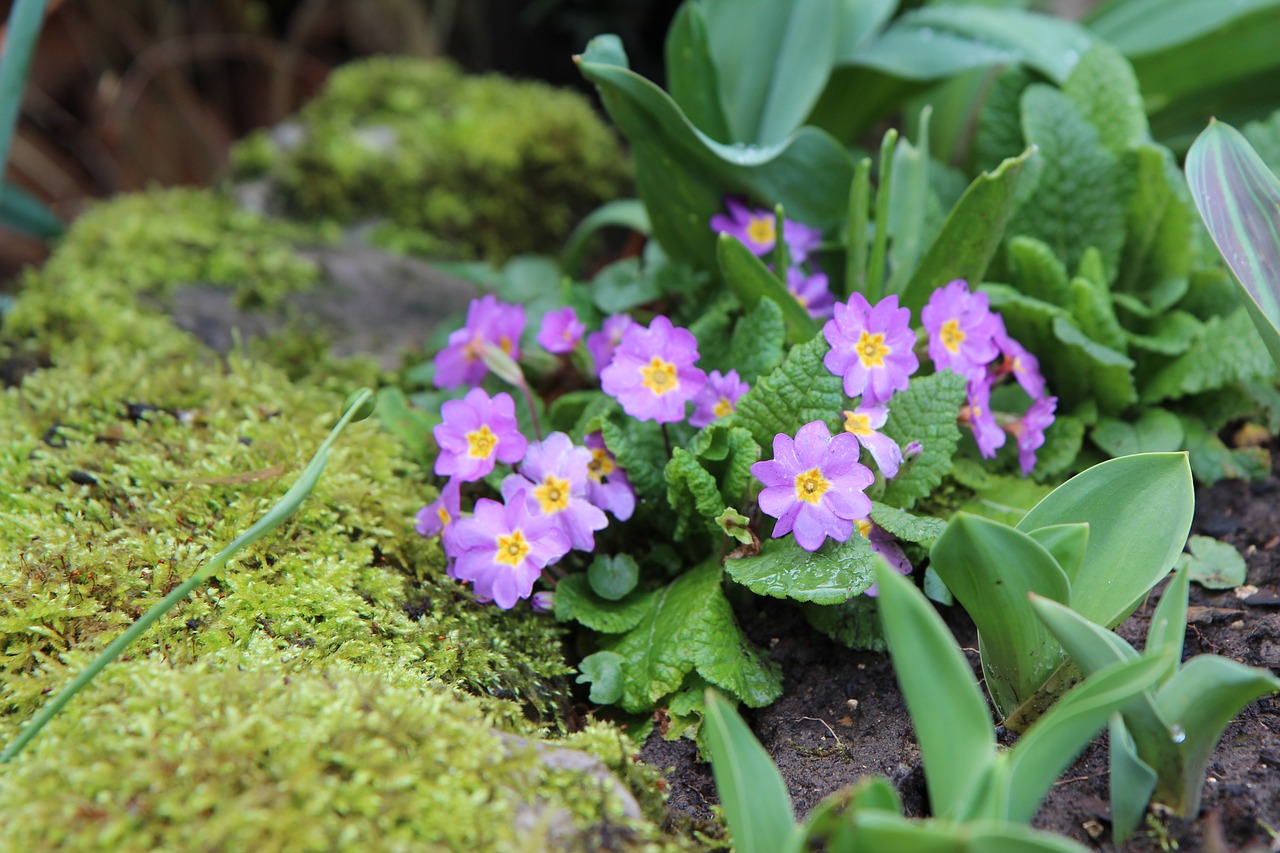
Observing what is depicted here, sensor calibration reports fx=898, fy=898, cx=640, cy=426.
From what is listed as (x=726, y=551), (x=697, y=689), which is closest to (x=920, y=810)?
(x=697, y=689)

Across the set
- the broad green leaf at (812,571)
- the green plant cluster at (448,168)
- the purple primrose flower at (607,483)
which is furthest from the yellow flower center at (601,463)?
the green plant cluster at (448,168)

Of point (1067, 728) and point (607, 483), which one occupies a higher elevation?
point (1067, 728)

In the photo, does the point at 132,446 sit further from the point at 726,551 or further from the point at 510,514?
the point at 726,551

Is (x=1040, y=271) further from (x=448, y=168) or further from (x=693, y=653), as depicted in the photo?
(x=448, y=168)

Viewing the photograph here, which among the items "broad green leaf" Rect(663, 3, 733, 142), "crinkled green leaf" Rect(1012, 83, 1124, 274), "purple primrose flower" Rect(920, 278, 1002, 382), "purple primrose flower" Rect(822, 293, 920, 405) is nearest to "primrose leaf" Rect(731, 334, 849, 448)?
"purple primrose flower" Rect(822, 293, 920, 405)

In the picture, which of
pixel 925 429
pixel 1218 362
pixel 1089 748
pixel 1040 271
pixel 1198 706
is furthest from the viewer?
pixel 1040 271


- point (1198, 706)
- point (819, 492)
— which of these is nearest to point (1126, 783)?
point (1198, 706)
